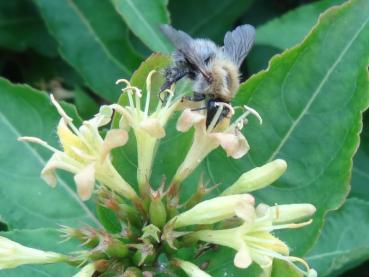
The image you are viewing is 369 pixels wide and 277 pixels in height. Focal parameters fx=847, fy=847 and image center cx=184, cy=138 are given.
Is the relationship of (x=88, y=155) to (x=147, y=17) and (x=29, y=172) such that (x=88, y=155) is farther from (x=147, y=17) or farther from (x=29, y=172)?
(x=147, y=17)

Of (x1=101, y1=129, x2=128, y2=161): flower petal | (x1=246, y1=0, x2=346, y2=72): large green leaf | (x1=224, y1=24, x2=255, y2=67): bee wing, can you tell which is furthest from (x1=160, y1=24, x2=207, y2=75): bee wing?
(x1=246, y1=0, x2=346, y2=72): large green leaf

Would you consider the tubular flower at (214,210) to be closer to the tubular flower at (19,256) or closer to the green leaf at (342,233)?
the tubular flower at (19,256)

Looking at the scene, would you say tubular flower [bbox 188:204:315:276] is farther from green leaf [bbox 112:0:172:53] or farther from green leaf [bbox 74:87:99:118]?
green leaf [bbox 74:87:99:118]

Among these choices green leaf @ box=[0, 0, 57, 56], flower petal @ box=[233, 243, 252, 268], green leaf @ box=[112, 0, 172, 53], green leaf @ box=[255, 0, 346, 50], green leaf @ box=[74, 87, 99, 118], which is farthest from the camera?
green leaf @ box=[0, 0, 57, 56]

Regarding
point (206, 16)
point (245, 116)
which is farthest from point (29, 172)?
point (206, 16)

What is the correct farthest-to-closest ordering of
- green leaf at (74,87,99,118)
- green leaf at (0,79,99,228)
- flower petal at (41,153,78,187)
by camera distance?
green leaf at (74,87,99,118) → green leaf at (0,79,99,228) → flower petal at (41,153,78,187)

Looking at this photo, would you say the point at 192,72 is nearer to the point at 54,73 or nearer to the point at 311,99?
the point at 311,99

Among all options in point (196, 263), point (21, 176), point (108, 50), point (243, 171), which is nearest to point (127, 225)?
point (196, 263)

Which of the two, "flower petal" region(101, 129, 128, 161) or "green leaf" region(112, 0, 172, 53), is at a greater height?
"flower petal" region(101, 129, 128, 161)

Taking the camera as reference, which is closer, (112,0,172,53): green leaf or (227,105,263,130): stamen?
Answer: (227,105,263,130): stamen
